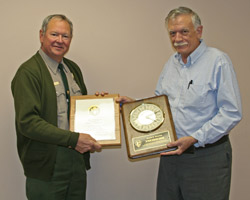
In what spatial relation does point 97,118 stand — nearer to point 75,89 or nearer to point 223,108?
point 75,89

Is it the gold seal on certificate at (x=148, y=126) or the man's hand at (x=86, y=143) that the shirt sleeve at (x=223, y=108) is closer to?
the gold seal on certificate at (x=148, y=126)

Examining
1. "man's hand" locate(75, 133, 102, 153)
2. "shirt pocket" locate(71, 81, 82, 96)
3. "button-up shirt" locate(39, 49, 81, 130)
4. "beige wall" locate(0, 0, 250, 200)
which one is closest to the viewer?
"man's hand" locate(75, 133, 102, 153)

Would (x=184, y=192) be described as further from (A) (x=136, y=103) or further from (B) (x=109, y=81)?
(B) (x=109, y=81)

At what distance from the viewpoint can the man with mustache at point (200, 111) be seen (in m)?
1.81

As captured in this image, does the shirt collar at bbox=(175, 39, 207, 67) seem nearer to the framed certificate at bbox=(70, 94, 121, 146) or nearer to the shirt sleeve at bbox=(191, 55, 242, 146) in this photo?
the shirt sleeve at bbox=(191, 55, 242, 146)

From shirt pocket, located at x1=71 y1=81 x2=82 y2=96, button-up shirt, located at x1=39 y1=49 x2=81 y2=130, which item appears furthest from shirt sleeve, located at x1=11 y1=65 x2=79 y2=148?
shirt pocket, located at x1=71 y1=81 x2=82 y2=96

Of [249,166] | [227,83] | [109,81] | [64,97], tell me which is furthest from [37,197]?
[249,166]

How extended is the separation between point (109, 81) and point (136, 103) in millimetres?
581

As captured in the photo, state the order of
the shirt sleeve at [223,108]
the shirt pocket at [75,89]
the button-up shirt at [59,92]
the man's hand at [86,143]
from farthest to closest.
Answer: the shirt pocket at [75,89] < the button-up shirt at [59,92] < the man's hand at [86,143] < the shirt sleeve at [223,108]

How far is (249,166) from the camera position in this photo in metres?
2.78

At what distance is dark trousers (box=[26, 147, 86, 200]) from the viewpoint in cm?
196

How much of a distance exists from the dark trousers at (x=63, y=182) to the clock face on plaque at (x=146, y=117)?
1.63 ft

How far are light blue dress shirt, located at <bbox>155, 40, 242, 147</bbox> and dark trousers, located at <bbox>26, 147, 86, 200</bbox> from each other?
77cm

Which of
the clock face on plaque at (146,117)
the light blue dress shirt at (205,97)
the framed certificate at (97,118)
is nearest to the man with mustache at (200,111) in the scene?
the light blue dress shirt at (205,97)
